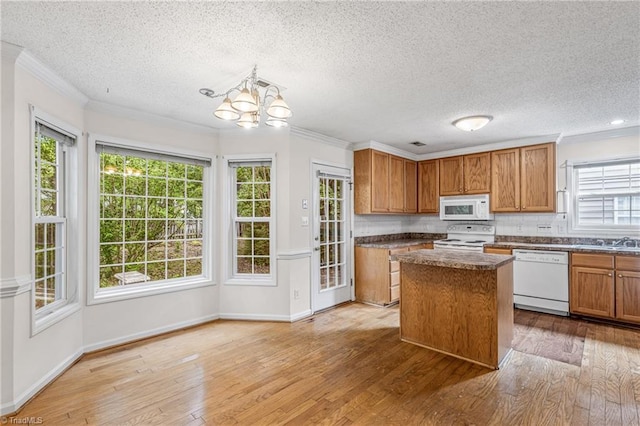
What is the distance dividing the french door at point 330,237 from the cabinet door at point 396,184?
29.7 inches

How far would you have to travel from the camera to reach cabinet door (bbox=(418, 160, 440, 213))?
5.41 meters

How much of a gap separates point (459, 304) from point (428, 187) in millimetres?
3027

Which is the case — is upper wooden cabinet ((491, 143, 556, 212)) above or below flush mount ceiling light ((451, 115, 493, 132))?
below

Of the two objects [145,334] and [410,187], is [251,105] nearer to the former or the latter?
[145,334]

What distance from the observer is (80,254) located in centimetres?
293

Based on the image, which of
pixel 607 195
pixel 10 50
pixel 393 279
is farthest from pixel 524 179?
pixel 10 50

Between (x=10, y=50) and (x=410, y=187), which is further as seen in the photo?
(x=410, y=187)

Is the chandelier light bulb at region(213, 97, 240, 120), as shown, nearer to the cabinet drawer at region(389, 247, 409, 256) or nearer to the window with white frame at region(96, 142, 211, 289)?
the window with white frame at region(96, 142, 211, 289)

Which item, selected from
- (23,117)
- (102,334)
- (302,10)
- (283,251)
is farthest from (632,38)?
(102,334)

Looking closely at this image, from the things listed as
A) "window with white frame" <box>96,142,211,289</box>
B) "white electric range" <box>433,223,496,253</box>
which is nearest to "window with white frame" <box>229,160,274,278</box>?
"window with white frame" <box>96,142,211,289</box>

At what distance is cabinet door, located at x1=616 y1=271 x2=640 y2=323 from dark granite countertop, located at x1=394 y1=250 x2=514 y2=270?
5.99 ft

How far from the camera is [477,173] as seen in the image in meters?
4.93

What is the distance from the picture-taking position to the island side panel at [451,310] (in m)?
2.68

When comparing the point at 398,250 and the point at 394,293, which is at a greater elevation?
the point at 398,250
